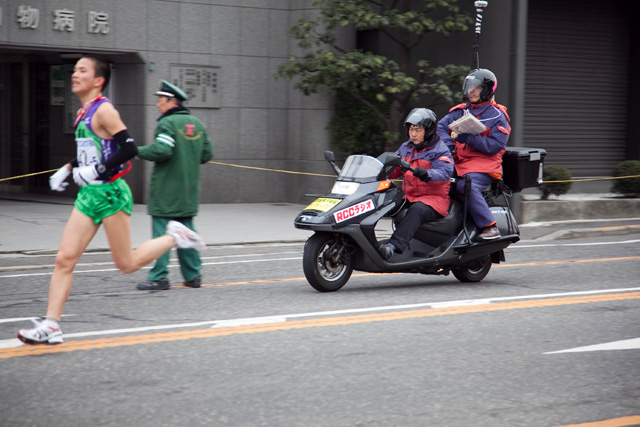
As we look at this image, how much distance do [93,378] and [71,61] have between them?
14.1 m

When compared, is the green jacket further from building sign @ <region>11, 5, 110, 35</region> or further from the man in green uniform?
building sign @ <region>11, 5, 110, 35</region>

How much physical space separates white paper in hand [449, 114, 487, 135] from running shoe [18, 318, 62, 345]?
4283mm

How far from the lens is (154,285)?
829cm

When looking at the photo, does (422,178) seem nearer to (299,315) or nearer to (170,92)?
(299,315)

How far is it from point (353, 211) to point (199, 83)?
1019 centimetres

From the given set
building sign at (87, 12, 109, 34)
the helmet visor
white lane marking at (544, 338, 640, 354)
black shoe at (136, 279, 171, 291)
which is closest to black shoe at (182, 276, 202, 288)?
black shoe at (136, 279, 171, 291)

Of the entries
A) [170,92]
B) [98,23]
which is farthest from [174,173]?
[98,23]

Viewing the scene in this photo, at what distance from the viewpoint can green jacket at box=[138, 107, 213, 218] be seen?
318 inches

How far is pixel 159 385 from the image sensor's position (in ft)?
16.2

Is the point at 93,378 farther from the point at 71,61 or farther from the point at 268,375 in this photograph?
the point at 71,61

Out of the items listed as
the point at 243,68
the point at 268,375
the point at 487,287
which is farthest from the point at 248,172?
the point at 268,375

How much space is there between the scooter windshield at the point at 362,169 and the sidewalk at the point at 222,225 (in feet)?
6.91

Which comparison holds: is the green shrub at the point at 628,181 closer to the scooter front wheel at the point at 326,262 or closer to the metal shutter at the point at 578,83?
the metal shutter at the point at 578,83

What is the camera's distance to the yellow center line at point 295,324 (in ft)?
19.0
